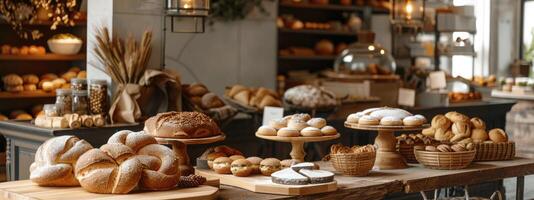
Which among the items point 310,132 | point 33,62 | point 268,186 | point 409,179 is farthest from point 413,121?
point 33,62

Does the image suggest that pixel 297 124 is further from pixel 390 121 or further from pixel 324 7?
pixel 324 7

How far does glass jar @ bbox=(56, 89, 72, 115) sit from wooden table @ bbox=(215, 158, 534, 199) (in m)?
1.71

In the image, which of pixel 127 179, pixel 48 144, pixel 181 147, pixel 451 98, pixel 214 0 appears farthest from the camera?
pixel 214 0

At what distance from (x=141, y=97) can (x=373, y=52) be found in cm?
265

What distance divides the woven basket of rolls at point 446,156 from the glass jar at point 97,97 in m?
2.04

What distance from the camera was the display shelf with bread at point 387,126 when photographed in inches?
157

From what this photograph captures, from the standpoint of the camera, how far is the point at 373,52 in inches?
290

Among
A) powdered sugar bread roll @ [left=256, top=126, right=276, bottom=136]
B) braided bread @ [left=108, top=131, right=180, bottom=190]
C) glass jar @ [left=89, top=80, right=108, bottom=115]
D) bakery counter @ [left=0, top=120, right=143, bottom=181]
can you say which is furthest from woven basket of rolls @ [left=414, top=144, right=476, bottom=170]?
glass jar @ [left=89, top=80, right=108, bottom=115]

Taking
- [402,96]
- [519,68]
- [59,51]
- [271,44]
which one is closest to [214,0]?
[271,44]

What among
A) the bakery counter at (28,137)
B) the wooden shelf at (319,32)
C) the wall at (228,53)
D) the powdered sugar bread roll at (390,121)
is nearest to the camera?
the powdered sugar bread roll at (390,121)

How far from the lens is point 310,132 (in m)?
3.81

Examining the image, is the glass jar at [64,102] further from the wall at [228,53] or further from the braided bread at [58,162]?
the wall at [228,53]

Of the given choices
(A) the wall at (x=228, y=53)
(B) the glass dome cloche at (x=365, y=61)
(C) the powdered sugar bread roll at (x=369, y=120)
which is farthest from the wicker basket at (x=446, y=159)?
(A) the wall at (x=228, y=53)

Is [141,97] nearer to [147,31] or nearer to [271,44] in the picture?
[147,31]
